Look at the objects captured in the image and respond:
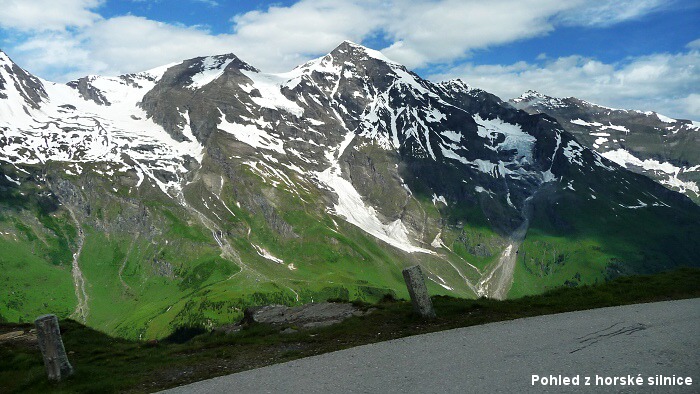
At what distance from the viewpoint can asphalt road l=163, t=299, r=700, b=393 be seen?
13.6 metres

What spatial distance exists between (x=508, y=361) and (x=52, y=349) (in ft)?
56.3

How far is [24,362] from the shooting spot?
22359 millimetres

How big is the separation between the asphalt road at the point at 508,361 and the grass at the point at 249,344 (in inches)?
76.3

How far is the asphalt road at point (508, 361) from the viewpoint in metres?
13.6

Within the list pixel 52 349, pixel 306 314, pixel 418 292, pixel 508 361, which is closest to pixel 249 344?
pixel 306 314

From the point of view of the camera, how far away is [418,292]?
77.0 feet

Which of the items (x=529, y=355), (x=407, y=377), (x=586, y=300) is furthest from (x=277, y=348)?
(x=586, y=300)

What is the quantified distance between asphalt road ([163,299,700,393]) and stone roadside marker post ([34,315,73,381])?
18.5 feet

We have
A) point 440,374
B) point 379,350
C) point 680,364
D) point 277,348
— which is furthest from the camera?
point 277,348

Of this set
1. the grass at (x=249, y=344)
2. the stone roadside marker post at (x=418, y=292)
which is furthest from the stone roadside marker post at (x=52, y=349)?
the stone roadside marker post at (x=418, y=292)

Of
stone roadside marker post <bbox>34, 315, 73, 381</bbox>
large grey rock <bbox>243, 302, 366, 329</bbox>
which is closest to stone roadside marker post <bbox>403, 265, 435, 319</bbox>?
large grey rock <bbox>243, 302, 366, 329</bbox>

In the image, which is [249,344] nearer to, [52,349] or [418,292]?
[52,349]

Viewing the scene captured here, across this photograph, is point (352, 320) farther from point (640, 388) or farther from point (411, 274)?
point (640, 388)

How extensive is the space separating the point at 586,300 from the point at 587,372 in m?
13.1
